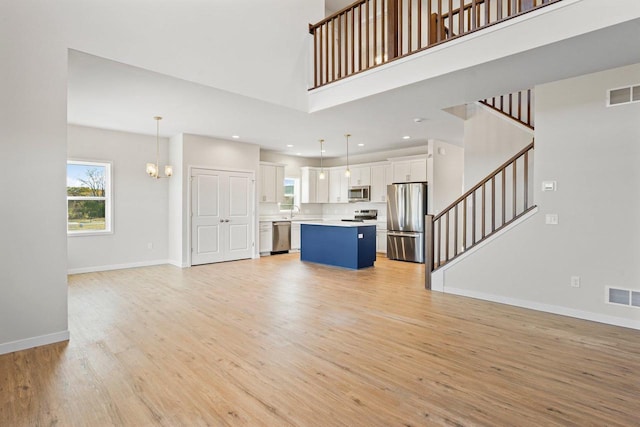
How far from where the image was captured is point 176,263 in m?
7.05

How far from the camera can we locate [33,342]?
9.91 feet

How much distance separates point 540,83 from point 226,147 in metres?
5.87

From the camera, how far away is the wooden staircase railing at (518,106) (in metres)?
5.17

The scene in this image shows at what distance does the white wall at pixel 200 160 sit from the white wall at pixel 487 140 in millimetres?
4703

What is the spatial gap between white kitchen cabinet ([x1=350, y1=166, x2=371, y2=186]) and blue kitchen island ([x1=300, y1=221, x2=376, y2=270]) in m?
2.26

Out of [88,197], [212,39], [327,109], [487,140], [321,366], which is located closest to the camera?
[321,366]

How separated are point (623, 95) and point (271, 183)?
694 cm

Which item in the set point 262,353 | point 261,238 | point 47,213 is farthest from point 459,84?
point 261,238

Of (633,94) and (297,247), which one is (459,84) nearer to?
(633,94)

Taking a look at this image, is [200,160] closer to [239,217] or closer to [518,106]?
[239,217]

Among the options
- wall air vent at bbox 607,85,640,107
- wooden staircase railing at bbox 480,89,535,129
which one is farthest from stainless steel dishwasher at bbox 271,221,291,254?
wall air vent at bbox 607,85,640,107

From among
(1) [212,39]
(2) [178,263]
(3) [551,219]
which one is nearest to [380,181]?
(3) [551,219]

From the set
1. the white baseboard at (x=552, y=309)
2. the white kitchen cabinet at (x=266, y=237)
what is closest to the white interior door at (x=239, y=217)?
the white kitchen cabinet at (x=266, y=237)

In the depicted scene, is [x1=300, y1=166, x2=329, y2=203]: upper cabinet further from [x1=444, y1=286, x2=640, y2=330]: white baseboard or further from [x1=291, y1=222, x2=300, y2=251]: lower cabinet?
[x1=444, y1=286, x2=640, y2=330]: white baseboard
